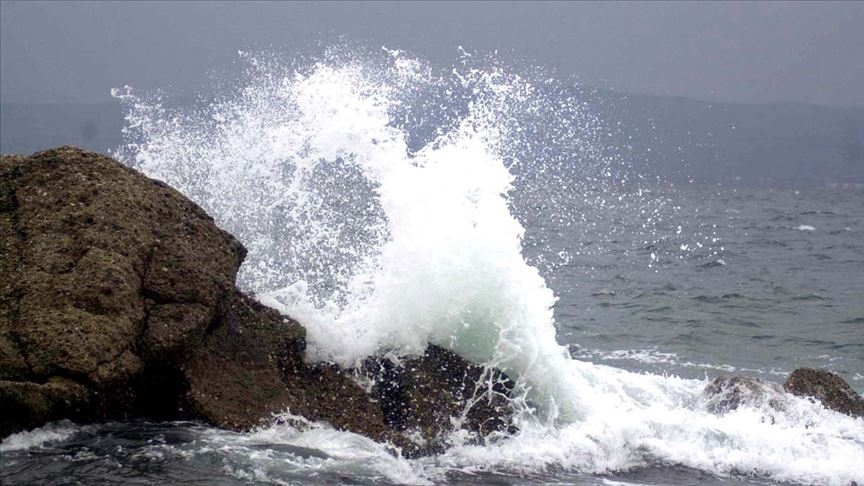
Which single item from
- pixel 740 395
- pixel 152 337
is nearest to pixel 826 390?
pixel 740 395

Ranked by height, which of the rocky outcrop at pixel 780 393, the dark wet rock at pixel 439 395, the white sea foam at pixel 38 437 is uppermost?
the rocky outcrop at pixel 780 393

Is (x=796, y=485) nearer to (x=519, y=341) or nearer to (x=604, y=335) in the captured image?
(x=519, y=341)

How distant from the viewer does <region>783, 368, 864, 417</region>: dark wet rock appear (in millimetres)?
9172

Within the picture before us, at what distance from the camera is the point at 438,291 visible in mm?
8367

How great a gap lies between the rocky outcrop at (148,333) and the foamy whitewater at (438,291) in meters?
0.27

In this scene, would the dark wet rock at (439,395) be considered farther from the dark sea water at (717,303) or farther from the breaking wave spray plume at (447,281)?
the dark sea water at (717,303)

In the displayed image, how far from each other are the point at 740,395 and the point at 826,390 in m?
0.96

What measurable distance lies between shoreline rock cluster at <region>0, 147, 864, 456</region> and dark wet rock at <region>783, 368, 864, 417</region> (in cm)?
336

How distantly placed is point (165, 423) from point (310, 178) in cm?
352

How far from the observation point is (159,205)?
281 inches

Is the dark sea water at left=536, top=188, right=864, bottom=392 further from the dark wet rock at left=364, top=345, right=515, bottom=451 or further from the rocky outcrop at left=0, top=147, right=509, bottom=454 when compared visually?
the rocky outcrop at left=0, top=147, right=509, bottom=454

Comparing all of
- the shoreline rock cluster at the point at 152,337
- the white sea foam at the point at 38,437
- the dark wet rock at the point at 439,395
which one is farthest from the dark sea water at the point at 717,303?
the white sea foam at the point at 38,437

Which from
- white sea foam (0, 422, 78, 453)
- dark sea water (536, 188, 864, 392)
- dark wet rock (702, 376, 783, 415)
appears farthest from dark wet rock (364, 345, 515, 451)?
dark sea water (536, 188, 864, 392)

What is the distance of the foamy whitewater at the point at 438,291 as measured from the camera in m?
7.39
